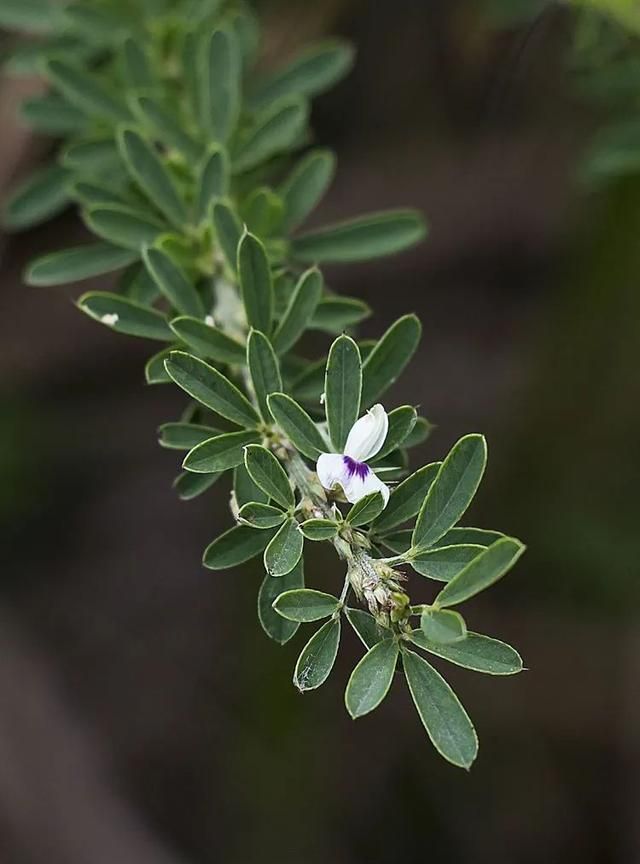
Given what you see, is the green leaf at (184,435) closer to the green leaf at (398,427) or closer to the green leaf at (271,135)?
the green leaf at (398,427)

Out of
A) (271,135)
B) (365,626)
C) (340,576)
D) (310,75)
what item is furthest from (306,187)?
(340,576)

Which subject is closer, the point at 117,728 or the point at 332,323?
the point at 332,323

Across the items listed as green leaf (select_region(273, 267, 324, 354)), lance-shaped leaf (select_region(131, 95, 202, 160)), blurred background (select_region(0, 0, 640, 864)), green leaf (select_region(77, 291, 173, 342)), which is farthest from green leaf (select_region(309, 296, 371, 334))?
blurred background (select_region(0, 0, 640, 864))

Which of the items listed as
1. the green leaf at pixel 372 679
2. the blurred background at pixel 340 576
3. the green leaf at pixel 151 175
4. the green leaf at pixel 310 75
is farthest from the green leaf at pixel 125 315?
the blurred background at pixel 340 576

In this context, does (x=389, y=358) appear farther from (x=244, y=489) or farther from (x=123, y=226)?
(x=123, y=226)

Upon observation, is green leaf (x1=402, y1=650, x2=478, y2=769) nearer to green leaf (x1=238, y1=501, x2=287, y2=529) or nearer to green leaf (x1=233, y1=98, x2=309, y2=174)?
green leaf (x1=238, y1=501, x2=287, y2=529)

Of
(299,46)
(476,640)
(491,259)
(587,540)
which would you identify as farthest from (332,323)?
(491,259)

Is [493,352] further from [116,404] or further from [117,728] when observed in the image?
[117,728]
